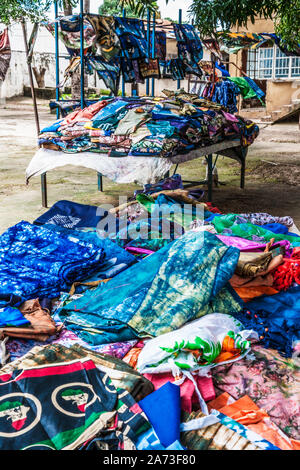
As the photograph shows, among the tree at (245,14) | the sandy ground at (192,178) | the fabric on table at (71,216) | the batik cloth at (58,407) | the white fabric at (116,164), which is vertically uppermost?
the tree at (245,14)

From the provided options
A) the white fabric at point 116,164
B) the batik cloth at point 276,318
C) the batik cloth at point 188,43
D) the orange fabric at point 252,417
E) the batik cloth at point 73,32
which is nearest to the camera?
the orange fabric at point 252,417

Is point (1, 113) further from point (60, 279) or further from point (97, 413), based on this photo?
point (97, 413)

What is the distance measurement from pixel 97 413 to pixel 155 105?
3827 millimetres

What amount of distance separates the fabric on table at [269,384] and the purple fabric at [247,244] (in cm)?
83

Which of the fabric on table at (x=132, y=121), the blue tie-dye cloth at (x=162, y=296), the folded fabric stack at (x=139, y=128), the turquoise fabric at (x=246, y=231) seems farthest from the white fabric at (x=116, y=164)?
the blue tie-dye cloth at (x=162, y=296)

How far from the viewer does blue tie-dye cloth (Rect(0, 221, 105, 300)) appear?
2.75 metres

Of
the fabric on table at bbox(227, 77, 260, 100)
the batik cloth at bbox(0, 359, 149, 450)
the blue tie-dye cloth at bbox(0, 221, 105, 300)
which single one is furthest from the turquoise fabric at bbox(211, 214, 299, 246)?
the fabric on table at bbox(227, 77, 260, 100)

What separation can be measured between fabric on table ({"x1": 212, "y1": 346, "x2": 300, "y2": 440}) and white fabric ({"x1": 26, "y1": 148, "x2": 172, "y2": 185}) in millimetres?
2394

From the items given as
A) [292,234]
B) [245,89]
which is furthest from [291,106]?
[292,234]

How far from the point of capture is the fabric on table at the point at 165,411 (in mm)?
1672

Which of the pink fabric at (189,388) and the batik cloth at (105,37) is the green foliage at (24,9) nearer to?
the batik cloth at (105,37)

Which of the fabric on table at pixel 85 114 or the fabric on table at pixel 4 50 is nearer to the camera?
the fabric on table at pixel 85 114

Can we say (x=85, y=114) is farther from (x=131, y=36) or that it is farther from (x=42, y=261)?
(x=42, y=261)
